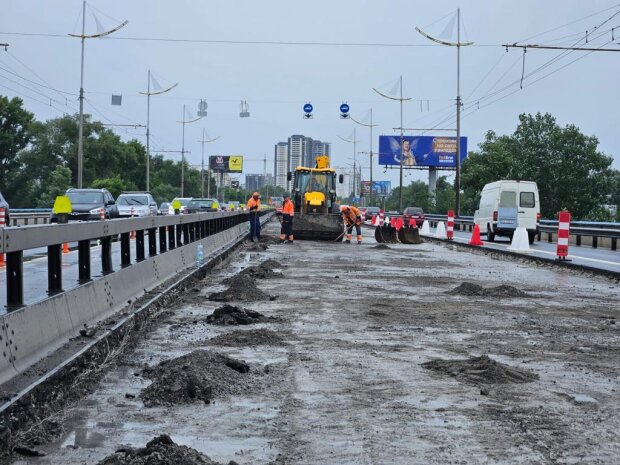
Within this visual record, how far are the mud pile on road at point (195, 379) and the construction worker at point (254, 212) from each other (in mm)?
27121

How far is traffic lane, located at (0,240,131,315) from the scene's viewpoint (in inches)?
291

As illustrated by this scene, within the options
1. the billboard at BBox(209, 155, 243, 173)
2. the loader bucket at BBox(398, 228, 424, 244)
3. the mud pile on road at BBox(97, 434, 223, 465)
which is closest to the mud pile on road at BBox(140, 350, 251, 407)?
the mud pile on road at BBox(97, 434, 223, 465)

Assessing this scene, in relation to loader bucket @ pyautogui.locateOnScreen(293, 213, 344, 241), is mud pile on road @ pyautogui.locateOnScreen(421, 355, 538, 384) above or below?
below

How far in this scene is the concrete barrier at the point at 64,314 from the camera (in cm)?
655

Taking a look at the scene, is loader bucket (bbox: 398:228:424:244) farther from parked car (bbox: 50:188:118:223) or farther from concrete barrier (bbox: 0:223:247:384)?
concrete barrier (bbox: 0:223:247:384)

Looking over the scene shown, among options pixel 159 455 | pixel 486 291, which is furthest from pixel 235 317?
pixel 159 455

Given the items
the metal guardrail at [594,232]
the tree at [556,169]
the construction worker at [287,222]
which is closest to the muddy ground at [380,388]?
the construction worker at [287,222]

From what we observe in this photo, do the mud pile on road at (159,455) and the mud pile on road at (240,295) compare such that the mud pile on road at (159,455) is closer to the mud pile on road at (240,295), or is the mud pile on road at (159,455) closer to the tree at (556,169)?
the mud pile on road at (240,295)

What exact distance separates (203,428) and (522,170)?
10922 centimetres

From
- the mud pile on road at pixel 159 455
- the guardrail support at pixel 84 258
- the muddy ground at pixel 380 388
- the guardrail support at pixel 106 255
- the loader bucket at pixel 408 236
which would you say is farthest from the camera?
the loader bucket at pixel 408 236

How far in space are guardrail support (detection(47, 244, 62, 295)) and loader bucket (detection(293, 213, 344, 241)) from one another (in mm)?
29577

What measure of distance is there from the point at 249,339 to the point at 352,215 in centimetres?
2965

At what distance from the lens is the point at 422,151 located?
392ft

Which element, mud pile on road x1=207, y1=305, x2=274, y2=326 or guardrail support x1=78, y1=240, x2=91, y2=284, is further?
mud pile on road x1=207, y1=305, x2=274, y2=326
